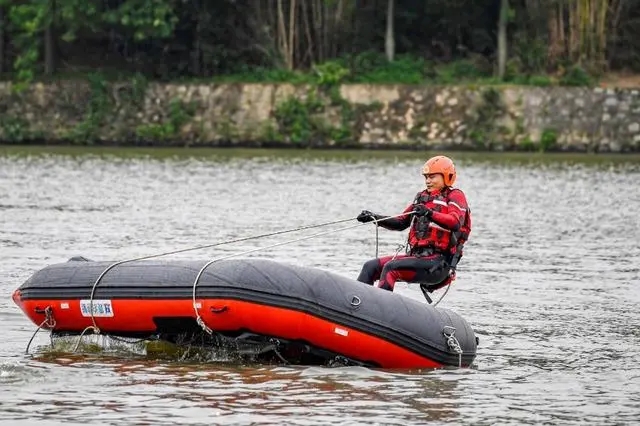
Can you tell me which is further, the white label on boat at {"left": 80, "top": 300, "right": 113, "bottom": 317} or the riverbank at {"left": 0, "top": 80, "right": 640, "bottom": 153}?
the riverbank at {"left": 0, "top": 80, "right": 640, "bottom": 153}

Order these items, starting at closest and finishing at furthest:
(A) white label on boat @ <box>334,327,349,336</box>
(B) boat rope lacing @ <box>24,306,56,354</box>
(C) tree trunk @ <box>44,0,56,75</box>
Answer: (A) white label on boat @ <box>334,327,349,336</box> < (B) boat rope lacing @ <box>24,306,56,354</box> < (C) tree trunk @ <box>44,0,56,75</box>

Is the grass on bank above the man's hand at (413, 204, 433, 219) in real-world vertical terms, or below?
below

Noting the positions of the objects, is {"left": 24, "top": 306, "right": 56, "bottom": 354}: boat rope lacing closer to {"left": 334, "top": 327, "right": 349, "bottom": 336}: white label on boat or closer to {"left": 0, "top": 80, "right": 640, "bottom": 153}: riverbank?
{"left": 334, "top": 327, "right": 349, "bottom": 336}: white label on boat

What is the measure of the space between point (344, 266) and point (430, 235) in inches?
264

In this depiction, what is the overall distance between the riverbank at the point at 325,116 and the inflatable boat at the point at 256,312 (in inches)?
1480

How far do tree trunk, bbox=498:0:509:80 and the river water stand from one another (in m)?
5.26

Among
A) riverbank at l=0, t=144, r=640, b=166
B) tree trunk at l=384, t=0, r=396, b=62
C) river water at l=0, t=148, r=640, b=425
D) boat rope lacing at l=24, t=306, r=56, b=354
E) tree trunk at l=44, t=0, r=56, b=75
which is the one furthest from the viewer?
tree trunk at l=44, t=0, r=56, b=75

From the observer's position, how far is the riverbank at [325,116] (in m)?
52.0

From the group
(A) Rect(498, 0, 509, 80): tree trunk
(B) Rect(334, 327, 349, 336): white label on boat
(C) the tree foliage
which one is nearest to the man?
(B) Rect(334, 327, 349, 336): white label on boat

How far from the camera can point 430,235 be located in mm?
15641

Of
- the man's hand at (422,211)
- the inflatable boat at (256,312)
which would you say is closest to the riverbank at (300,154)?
the man's hand at (422,211)

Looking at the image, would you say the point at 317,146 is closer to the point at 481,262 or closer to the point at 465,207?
the point at 481,262

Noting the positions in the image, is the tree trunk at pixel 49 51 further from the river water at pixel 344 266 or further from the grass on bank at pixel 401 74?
the river water at pixel 344 266

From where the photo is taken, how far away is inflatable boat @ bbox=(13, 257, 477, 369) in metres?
14.1
